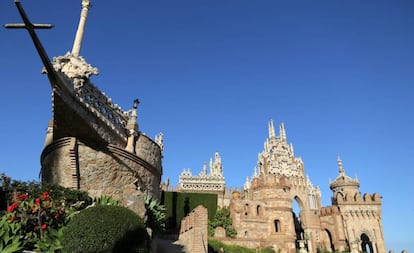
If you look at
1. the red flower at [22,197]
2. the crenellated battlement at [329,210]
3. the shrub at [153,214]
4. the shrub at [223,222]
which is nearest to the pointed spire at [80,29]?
the shrub at [153,214]

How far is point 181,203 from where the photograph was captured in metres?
28.6

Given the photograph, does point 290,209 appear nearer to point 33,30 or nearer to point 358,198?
point 358,198

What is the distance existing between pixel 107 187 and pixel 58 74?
4.57m

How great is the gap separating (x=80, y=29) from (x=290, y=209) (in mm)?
24969

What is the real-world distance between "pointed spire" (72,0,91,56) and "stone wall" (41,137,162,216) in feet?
17.2

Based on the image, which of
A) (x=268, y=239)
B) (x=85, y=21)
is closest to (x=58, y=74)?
(x=85, y=21)

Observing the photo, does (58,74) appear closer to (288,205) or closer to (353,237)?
(288,205)

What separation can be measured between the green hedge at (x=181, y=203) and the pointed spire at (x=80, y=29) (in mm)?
17206

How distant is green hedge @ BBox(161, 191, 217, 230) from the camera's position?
27656mm

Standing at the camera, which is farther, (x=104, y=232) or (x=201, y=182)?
(x=201, y=182)

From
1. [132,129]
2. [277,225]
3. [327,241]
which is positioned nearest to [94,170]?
[132,129]

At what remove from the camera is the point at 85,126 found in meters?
10.9

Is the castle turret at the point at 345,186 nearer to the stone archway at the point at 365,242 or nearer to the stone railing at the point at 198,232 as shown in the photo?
the stone archway at the point at 365,242

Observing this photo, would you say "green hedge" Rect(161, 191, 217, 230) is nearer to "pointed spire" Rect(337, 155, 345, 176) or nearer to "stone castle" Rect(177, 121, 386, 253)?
"stone castle" Rect(177, 121, 386, 253)
